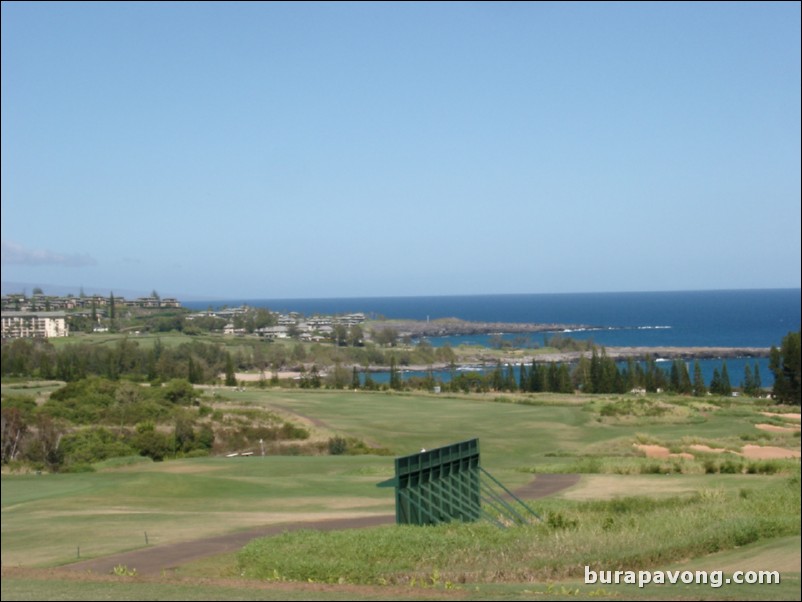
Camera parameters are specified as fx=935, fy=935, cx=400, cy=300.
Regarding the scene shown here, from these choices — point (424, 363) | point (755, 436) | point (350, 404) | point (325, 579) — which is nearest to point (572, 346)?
point (424, 363)

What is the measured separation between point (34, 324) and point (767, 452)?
3003cm

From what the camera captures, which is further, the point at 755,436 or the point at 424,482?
the point at 755,436

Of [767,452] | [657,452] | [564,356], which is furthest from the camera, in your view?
[564,356]

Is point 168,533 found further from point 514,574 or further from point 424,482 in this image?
point 514,574

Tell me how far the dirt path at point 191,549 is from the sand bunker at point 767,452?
22129 millimetres

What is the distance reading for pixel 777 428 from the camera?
49.7 metres

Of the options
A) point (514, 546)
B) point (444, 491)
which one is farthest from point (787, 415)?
point (514, 546)

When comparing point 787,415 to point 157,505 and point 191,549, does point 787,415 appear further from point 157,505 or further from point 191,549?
point 191,549

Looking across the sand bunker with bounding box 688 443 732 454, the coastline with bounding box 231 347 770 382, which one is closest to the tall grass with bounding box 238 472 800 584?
the sand bunker with bounding box 688 443 732 454

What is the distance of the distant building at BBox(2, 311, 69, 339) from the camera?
22.8 m

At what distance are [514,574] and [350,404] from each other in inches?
1927

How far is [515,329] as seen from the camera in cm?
17900

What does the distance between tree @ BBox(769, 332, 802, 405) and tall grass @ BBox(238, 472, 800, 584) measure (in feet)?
169

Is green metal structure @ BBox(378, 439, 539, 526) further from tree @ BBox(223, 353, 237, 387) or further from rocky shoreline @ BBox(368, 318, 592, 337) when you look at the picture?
rocky shoreline @ BBox(368, 318, 592, 337)
